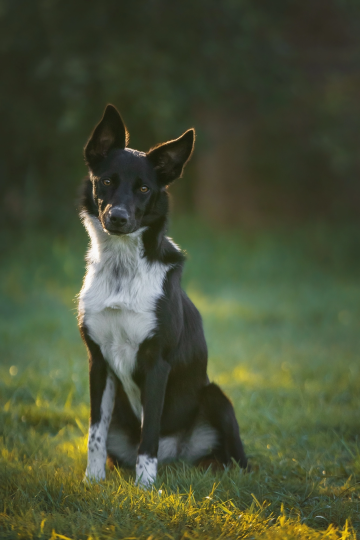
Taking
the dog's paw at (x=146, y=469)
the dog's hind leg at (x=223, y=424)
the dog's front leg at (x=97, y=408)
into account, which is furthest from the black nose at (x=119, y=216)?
the dog's paw at (x=146, y=469)

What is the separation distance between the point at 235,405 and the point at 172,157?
2.24 m

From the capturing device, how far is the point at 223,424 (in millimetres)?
3033

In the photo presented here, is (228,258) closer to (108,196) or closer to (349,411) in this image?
(349,411)

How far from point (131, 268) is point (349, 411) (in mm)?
2329

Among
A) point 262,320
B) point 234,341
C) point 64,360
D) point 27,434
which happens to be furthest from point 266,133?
point 27,434

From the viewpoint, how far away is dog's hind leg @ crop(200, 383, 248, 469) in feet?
9.96

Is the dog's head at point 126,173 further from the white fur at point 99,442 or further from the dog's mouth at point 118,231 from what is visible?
the white fur at point 99,442

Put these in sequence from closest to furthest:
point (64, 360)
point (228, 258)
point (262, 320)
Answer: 1. point (64, 360)
2. point (262, 320)
3. point (228, 258)

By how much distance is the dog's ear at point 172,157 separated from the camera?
2967 millimetres

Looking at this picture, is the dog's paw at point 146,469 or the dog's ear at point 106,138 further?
the dog's ear at point 106,138

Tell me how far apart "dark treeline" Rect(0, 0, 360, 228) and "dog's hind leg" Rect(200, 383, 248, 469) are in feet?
25.9

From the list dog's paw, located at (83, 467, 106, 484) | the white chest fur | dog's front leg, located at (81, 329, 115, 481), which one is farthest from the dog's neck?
dog's paw, located at (83, 467, 106, 484)

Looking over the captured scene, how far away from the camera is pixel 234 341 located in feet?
22.0

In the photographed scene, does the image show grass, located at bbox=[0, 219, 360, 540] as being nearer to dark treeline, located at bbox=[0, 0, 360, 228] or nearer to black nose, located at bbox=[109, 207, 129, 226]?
black nose, located at bbox=[109, 207, 129, 226]
